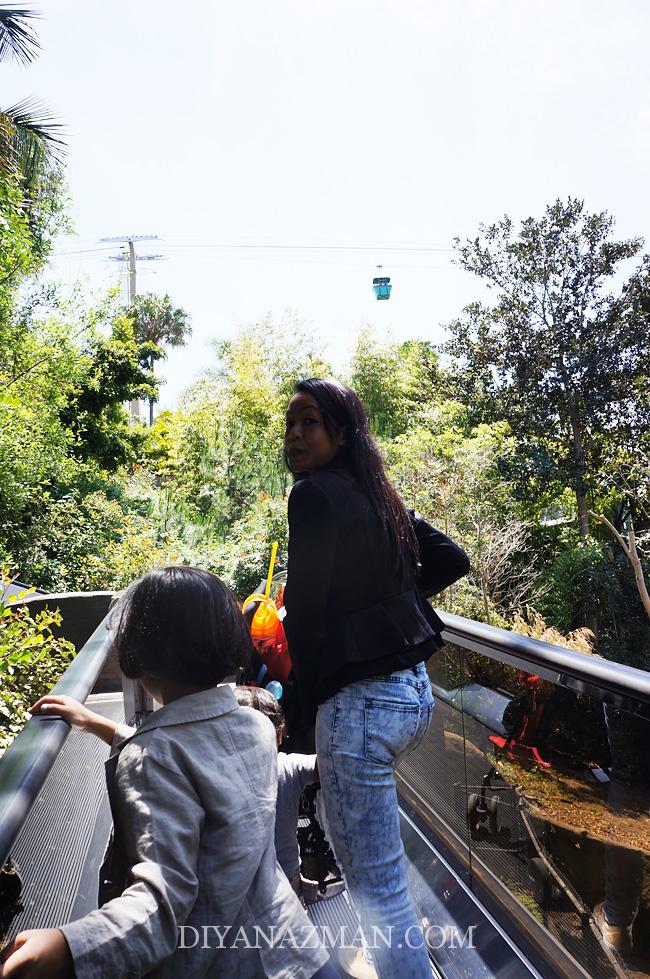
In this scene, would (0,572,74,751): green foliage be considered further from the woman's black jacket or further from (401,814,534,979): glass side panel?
(401,814,534,979): glass side panel

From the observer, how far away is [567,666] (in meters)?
1.44

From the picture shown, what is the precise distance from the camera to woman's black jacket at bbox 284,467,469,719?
1.34 meters

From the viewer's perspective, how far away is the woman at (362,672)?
135 centimetres

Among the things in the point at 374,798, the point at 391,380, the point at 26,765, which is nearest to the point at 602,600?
the point at 391,380

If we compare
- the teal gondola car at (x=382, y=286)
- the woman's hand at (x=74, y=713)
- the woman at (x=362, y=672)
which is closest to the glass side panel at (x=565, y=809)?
the woman at (x=362, y=672)

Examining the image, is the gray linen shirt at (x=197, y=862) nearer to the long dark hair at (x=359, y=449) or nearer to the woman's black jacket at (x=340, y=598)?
the woman's black jacket at (x=340, y=598)

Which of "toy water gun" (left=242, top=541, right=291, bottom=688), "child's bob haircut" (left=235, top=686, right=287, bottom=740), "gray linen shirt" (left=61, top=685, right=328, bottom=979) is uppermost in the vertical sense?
"gray linen shirt" (left=61, top=685, right=328, bottom=979)

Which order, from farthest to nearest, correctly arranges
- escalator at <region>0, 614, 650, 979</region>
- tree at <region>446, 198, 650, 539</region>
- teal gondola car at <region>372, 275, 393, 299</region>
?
1. teal gondola car at <region>372, 275, 393, 299</region>
2. tree at <region>446, 198, 650, 539</region>
3. escalator at <region>0, 614, 650, 979</region>

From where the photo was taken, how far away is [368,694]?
53.8 inches

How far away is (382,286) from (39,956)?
23728 millimetres

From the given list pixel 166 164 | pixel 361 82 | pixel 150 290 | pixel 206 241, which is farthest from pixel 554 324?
pixel 150 290

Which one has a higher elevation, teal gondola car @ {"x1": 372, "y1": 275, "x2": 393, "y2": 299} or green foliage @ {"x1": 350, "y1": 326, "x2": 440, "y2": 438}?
teal gondola car @ {"x1": 372, "y1": 275, "x2": 393, "y2": 299}

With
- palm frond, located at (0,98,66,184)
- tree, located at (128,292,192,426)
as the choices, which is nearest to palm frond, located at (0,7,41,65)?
palm frond, located at (0,98,66,184)

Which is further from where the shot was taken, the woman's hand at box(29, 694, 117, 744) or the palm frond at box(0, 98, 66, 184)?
the palm frond at box(0, 98, 66, 184)
